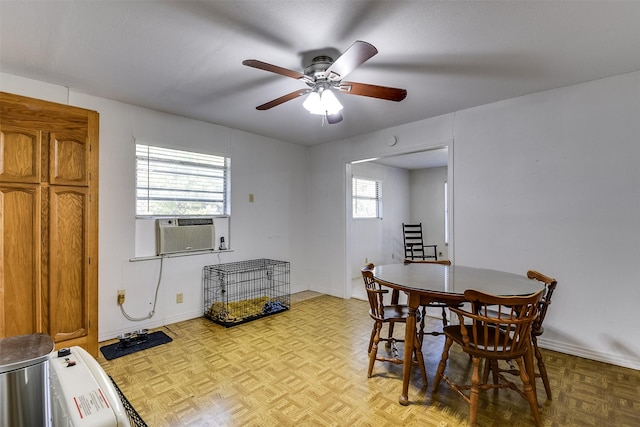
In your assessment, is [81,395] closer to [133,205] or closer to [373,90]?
[373,90]

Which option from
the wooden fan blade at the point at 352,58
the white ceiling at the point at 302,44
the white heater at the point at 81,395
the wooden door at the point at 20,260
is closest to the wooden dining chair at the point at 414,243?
the white ceiling at the point at 302,44

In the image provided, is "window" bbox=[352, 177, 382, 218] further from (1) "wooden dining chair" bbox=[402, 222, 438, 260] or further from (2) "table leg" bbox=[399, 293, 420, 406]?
(2) "table leg" bbox=[399, 293, 420, 406]

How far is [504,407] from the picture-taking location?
1904mm

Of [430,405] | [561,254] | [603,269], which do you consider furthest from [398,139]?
[430,405]

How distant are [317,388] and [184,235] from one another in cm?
222

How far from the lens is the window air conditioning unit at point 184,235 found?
10.7ft

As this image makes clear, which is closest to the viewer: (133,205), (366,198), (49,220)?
(49,220)

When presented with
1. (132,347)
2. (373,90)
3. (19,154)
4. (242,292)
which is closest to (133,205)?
(19,154)

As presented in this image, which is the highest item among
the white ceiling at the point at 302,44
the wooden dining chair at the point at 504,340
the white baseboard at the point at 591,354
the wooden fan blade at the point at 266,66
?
the white ceiling at the point at 302,44

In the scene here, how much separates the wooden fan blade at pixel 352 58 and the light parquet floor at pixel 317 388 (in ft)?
6.78

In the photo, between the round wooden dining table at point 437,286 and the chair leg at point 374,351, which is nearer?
the round wooden dining table at point 437,286

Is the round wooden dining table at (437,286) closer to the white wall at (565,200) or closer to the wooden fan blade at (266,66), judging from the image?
the white wall at (565,200)

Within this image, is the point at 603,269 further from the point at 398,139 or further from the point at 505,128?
the point at 398,139

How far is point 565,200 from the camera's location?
269 centimetres
